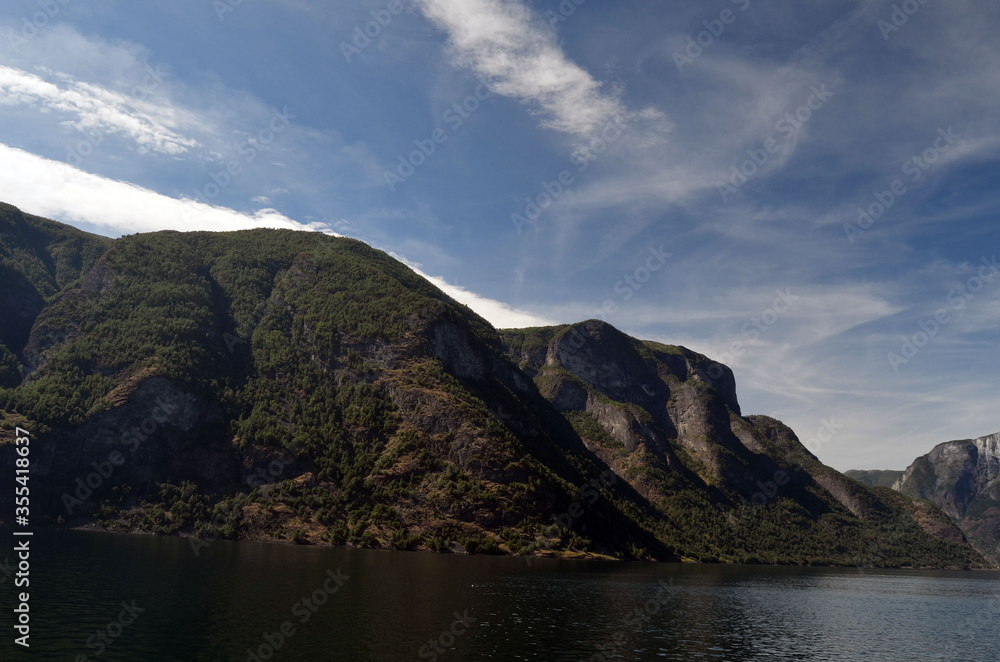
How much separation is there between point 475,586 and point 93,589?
57207 mm

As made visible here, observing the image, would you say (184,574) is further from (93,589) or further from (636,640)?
(636,640)

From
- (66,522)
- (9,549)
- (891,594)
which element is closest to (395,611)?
(9,549)

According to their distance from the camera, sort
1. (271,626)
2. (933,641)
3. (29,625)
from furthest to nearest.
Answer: (933,641), (271,626), (29,625)

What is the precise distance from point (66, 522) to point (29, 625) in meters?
187

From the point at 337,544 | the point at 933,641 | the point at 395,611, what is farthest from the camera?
the point at 337,544

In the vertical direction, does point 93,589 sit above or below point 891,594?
above

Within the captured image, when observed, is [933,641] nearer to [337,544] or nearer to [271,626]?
[271,626]

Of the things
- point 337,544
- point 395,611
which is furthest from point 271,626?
point 337,544

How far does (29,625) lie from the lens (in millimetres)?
53500

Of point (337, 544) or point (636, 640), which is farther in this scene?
→ point (337, 544)

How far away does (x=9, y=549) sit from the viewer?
108062mm

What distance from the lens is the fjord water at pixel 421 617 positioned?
53.4m

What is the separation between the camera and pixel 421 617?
68625 millimetres

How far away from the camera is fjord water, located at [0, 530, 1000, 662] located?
5344 centimetres
